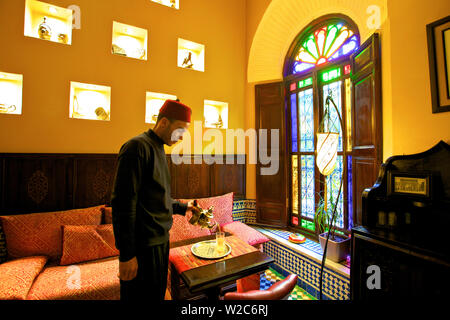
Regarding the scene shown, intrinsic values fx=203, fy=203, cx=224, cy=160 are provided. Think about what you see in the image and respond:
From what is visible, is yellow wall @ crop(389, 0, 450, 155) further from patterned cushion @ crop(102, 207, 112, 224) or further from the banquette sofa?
patterned cushion @ crop(102, 207, 112, 224)

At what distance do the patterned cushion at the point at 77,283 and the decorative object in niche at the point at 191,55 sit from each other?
2.96 metres

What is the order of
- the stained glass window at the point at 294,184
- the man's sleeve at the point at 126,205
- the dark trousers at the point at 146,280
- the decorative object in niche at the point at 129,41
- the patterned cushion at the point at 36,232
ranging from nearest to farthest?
the man's sleeve at the point at 126,205, the dark trousers at the point at 146,280, the patterned cushion at the point at 36,232, the decorative object in niche at the point at 129,41, the stained glass window at the point at 294,184

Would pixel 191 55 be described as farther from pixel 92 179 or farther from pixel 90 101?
pixel 92 179

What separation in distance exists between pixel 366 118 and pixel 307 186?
130 centimetres

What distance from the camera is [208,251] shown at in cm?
172

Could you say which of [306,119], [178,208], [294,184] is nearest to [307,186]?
[294,184]

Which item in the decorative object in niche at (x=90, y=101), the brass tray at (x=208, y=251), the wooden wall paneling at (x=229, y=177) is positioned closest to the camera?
the brass tray at (x=208, y=251)

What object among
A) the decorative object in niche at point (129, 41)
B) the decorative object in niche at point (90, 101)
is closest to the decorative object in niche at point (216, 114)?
the decorative object in niche at point (129, 41)

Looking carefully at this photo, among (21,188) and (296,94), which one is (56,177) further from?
(296,94)

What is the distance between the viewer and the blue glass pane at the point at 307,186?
9.89ft

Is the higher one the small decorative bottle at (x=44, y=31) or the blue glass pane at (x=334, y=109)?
the small decorative bottle at (x=44, y=31)

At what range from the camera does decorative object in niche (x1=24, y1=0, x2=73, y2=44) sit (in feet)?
7.88

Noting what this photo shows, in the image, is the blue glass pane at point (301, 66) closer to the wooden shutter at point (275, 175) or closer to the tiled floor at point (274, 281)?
the wooden shutter at point (275, 175)

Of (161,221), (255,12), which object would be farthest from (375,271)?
(255,12)
